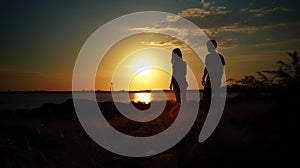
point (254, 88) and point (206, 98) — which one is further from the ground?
point (254, 88)

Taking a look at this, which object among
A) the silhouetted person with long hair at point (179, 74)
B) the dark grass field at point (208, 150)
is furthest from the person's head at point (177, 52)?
the dark grass field at point (208, 150)

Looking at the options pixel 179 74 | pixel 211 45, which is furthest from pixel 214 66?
pixel 179 74

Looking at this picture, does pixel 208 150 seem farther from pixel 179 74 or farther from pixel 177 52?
pixel 177 52

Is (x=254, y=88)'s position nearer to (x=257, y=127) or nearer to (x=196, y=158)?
(x=257, y=127)

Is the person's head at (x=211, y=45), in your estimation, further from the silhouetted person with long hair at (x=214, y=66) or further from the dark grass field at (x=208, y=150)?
the dark grass field at (x=208, y=150)

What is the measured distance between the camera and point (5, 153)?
3381 mm

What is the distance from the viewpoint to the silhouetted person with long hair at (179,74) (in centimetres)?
1192

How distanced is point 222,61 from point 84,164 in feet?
23.2

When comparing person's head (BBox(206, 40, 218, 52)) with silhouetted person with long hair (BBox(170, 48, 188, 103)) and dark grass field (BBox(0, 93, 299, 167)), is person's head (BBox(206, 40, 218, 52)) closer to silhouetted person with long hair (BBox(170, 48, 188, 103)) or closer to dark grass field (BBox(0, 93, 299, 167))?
silhouetted person with long hair (BBox(170, 48, 188, 103))

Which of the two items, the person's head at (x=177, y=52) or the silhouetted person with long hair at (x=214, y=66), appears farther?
the person's head at (x=177, y=52)

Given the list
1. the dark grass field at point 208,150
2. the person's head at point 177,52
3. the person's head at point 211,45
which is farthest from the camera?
the person's head at point 177,52

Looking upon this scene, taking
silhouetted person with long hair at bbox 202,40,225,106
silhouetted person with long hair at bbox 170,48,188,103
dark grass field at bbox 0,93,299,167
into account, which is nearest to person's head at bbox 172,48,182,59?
silhouetted person with long hair at bbox 170,48,188,103

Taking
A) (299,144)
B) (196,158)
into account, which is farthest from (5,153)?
(299,144)

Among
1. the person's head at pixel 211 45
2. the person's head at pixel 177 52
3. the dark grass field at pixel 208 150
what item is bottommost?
the person's head at pixel 177 52
